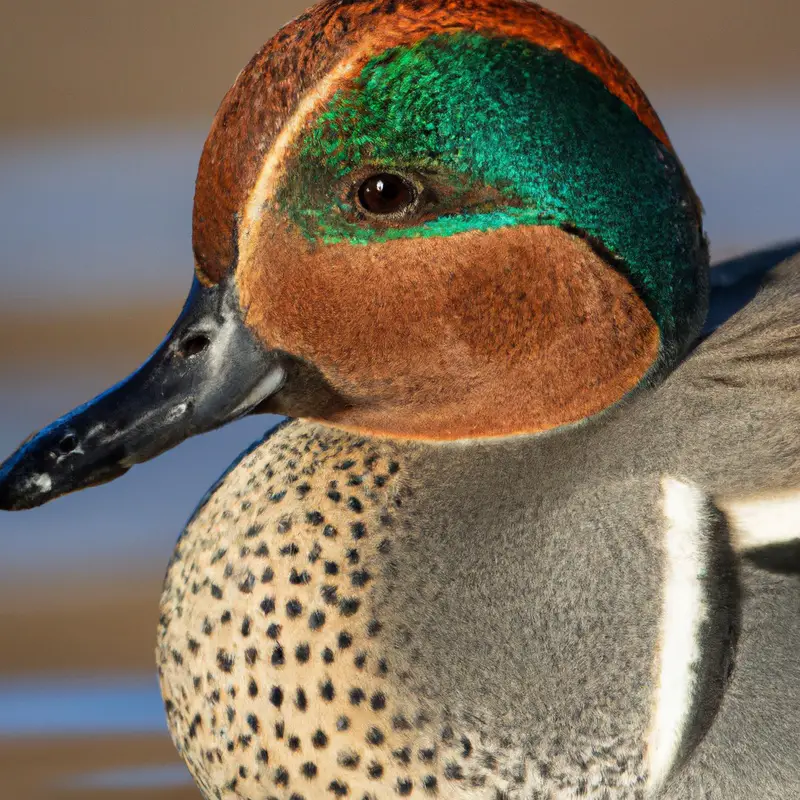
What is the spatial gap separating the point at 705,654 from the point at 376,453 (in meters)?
0.37

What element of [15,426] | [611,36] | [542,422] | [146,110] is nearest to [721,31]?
[611,36]

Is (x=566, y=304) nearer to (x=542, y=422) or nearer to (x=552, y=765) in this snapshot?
(x=542, y=422)

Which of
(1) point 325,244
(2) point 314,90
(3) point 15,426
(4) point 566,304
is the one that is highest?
(2) point 314,90

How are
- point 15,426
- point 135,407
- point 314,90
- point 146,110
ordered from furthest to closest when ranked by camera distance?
point 146,110 → point 15,426 → point 135,407 → point 314,90

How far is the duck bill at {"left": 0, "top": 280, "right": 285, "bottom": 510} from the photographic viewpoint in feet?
4.58

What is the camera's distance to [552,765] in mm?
1374

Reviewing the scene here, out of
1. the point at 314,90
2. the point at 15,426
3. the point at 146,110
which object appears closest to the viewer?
the point at 314,90

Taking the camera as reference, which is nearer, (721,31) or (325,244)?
(325,244)

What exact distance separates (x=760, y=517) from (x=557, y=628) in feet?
0.69

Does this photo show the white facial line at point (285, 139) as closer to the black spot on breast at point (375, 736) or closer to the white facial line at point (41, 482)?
the white facial line at point (41, 482)

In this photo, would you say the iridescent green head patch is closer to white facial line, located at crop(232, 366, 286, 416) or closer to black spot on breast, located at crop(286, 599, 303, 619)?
white facial line, located at crop(232, 366, 286, 416)

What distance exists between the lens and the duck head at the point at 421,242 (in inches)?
51.5

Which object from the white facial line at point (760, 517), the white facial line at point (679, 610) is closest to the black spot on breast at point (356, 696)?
the white facial line at point (679, 610)

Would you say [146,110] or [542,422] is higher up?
[146,110]
